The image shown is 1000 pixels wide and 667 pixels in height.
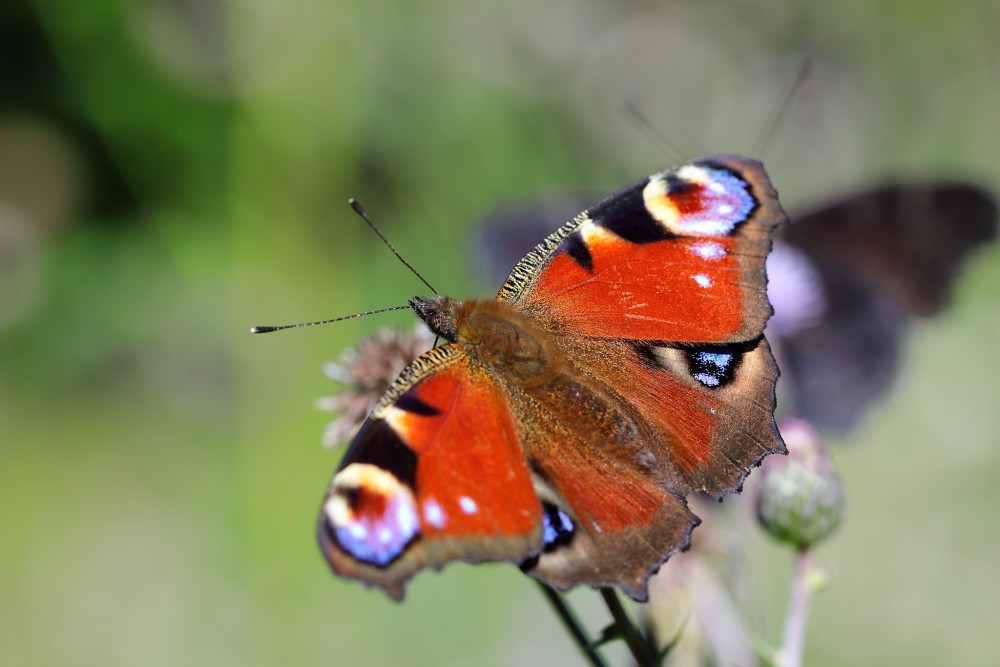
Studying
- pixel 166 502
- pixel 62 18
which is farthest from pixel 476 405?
pixel 62 18

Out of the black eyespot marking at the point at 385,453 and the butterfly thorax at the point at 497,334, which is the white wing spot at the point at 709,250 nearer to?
the butterfly thorax at the point at 497,334

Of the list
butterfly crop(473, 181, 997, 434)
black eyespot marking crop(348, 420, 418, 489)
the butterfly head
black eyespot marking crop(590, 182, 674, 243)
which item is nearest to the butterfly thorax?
the butterfly head

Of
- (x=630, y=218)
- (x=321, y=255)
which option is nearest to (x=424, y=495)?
(x=630, y=218)

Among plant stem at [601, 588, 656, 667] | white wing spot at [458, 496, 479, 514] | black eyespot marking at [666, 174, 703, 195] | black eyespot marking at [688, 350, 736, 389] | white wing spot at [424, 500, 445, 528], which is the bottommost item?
plant stem at [601, 588, 656, 667]

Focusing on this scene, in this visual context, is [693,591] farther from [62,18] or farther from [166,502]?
[62,18]

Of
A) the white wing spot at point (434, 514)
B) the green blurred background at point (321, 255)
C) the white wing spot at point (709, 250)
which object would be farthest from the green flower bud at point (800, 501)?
the green blurred background at point (321, 255)

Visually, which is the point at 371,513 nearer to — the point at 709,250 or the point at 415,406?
the point at 415,406

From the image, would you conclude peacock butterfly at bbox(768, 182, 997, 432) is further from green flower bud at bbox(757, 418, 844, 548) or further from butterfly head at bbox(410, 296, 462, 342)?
butterfly head at bbox(410, 296, 462, 342)
